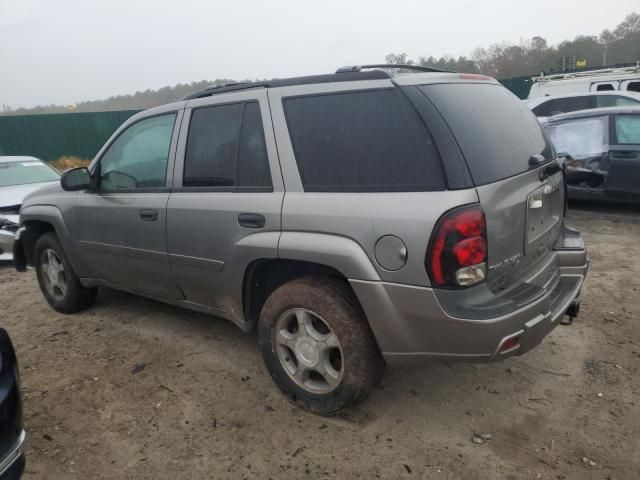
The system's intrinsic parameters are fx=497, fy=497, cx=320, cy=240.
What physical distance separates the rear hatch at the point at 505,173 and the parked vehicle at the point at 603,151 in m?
3.91

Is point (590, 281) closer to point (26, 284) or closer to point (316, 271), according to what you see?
point (316, 271)

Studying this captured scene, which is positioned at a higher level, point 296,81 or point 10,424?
point 296,81

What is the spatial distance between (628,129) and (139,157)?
6.45 m

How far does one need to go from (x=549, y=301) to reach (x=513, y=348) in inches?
14.2

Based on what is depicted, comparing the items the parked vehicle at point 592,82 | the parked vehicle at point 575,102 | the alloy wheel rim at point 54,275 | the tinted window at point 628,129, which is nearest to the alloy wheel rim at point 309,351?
the alloy wheel rim at point 54,275

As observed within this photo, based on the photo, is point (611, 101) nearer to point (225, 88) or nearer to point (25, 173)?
point (225, 88)

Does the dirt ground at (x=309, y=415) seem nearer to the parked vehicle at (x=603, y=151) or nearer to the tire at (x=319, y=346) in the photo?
the tire at (x=319, y=346)

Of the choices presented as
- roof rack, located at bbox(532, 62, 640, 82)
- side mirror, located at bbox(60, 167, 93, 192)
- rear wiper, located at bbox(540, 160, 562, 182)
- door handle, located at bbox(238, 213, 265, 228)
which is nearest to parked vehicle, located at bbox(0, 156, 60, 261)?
side mirror, located at bbox(60, 167, 93, 192)

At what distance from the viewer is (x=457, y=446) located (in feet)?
8.38

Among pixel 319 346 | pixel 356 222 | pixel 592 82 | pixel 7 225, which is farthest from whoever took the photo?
pixel 592 82

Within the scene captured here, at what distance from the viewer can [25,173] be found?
7.88m

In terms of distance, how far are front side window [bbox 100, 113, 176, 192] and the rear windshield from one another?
1917 millimetres

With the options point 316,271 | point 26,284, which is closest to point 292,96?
point 316,271

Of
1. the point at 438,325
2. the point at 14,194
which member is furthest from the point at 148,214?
the point at 14,194
